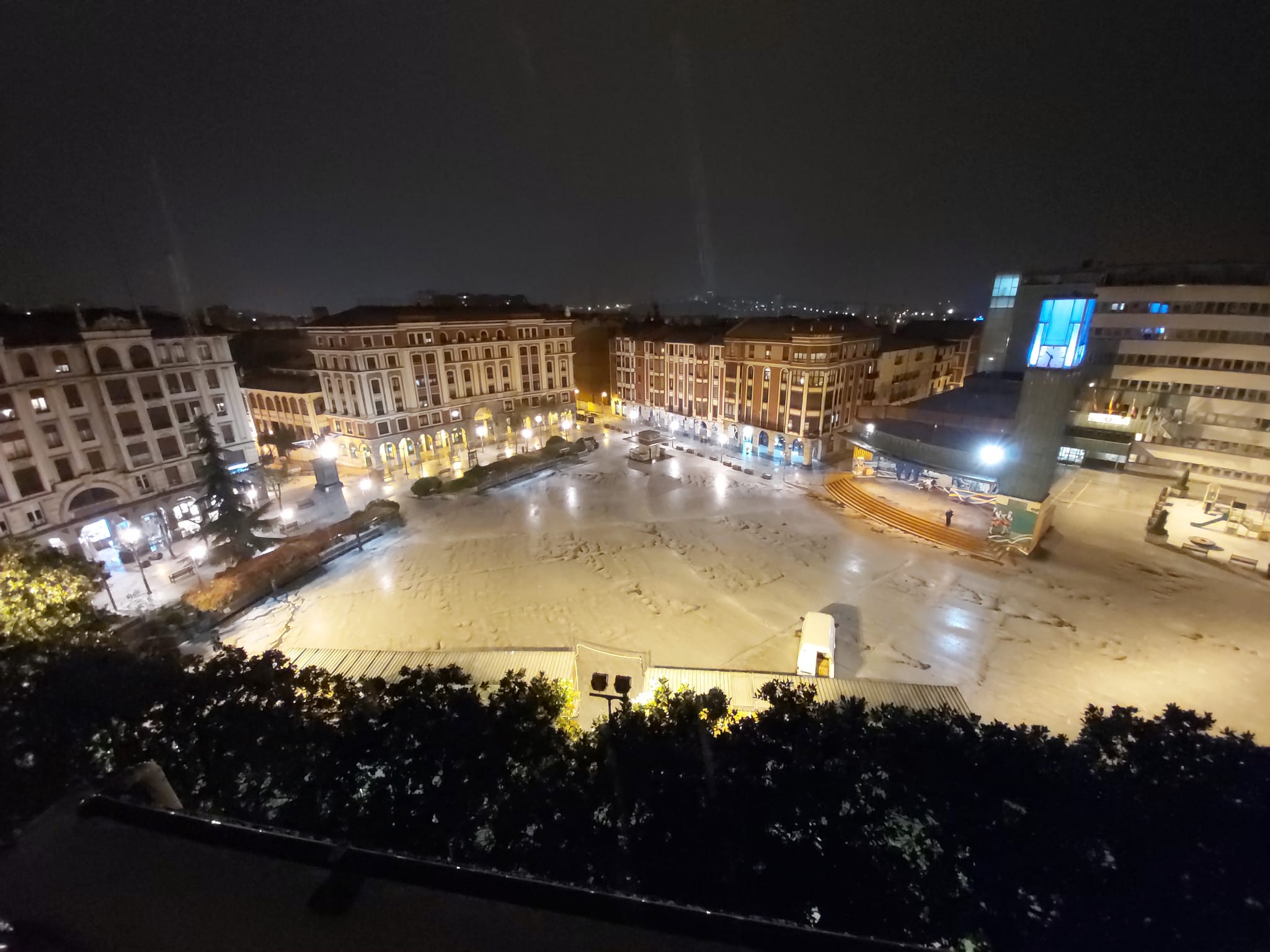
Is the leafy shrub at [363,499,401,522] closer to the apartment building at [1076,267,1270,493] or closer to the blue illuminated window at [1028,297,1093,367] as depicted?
the blue illuminated window at [1028,297,1093,367]

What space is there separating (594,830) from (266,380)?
5637 centimetres

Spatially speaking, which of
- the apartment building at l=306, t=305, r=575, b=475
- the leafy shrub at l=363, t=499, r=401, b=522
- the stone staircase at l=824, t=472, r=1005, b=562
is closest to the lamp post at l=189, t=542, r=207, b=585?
the leafy shrub at l=363, t=499, r=401, b=522

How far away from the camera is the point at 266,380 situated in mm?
49219

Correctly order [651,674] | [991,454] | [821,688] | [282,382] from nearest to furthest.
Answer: [821,688] → [651,674] → [991,454] → [282,382]

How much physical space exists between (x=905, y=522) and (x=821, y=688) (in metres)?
20.8

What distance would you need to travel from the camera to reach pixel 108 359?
28.3m

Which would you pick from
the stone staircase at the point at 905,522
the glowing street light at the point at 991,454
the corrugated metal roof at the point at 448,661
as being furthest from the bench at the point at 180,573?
the glowing street light at the point at 991,454

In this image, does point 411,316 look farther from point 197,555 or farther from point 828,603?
point 828,603

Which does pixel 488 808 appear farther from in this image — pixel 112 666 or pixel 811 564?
pixel 811 564

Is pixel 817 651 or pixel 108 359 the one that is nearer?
pixel 817 651

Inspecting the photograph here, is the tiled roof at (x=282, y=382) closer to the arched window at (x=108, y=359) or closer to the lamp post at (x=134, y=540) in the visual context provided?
the arched window at (x=108, y=359)

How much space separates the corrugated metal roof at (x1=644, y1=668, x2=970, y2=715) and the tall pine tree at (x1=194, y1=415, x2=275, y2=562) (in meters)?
25.1

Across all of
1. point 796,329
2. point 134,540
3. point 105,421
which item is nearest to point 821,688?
point 134,540

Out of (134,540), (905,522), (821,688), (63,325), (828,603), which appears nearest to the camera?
(821,688)
